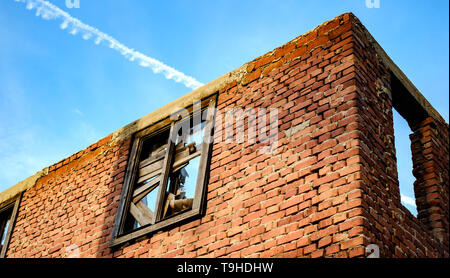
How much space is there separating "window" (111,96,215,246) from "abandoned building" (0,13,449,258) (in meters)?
0.02

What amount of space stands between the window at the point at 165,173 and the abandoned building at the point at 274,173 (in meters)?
0.02

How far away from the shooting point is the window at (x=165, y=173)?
6875mm

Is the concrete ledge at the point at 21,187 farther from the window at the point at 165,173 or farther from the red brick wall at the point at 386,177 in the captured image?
the red brick wall at the point at 386,177

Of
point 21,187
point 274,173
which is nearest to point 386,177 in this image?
point 274,173

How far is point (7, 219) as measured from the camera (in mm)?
9812

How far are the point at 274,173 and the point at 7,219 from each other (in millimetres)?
5638

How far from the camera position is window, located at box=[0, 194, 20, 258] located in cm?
889

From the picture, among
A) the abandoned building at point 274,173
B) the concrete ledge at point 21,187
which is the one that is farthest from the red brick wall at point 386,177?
the concrete ledge at point 21,187

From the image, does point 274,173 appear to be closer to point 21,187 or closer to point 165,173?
point 165,173

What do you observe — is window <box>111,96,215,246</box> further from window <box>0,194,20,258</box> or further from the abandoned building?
window <box>0,194,20,258</box>
